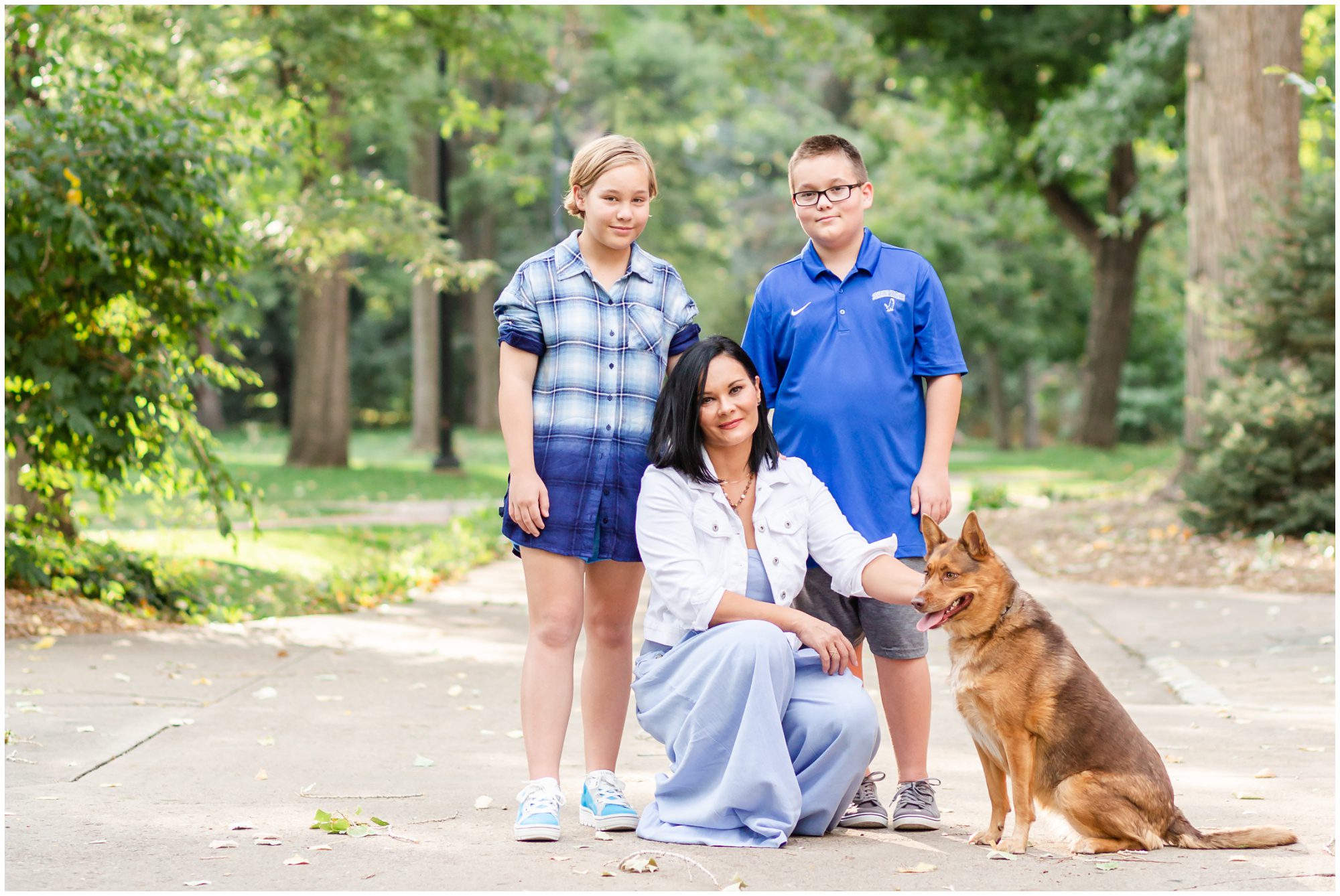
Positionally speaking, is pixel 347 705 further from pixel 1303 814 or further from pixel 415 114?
pixel 415 114

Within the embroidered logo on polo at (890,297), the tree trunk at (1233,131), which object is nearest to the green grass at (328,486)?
the embroidered logo on polo at (890,297)

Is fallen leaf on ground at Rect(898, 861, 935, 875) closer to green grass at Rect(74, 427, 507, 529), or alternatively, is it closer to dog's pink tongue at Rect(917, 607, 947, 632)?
dog's pink tongue at Rect(917, 607, 947, 632)

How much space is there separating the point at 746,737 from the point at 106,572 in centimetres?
576

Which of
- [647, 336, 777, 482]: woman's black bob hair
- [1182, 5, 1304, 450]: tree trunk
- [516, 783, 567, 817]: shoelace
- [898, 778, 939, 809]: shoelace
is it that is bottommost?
[898, 778, 939, 809]: shoelace

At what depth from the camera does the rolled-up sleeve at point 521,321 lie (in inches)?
169

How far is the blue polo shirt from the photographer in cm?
439

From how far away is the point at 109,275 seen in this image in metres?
7.49

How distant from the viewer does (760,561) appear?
4289 mm

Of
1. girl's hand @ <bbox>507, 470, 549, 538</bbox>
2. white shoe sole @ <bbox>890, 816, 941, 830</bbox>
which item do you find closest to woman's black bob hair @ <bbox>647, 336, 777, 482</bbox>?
girl's hand @ <bbox>507, 470, 549, 538</bbox>

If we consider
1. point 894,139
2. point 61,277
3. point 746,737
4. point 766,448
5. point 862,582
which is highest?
point 894,139

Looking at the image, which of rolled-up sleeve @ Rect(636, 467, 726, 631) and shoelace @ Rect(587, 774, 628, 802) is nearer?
rolled-up sleeve @ Rect(636, 467, 726, 631)

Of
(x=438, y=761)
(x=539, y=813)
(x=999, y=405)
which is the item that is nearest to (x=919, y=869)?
(x=539, y=813)

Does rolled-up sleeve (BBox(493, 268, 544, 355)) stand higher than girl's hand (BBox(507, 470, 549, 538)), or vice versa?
rolled-up sleeve (BBox(493, 268, 544, 355))

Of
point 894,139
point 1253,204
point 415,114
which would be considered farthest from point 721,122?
point 1253,204
